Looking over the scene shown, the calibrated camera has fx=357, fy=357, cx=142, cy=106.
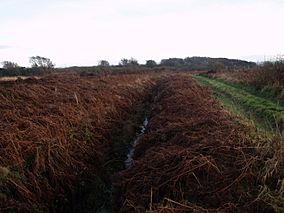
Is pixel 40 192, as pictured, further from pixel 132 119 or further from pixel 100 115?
pixel 132 119

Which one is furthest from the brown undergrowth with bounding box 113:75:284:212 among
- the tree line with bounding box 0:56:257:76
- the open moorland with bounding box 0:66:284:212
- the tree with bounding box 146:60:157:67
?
the tree with bounding box 146:60:157:67

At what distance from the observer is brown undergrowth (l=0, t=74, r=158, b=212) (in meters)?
7.94

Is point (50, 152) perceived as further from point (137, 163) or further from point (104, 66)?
point (104, 66)

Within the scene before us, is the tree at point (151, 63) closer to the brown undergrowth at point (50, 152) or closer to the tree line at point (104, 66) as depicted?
the tree line at point (104, 66)

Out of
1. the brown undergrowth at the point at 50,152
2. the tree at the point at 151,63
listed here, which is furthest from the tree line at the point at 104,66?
Result: the brown undergrowth at the point at 50,152

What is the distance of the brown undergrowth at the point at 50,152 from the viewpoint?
7.94 m

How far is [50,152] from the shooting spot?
945cm

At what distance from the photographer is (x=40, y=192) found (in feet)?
26.4

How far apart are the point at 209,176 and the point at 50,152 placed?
14.9 feet

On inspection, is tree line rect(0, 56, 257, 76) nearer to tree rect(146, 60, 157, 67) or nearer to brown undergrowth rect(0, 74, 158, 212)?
tree rect(146, 60, 157, 67)

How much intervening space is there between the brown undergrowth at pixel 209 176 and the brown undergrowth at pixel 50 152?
136 cm

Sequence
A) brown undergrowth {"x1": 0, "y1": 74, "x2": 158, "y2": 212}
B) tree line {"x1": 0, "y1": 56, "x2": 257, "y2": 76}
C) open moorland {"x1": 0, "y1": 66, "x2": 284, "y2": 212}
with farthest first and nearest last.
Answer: tree line {"x1": 0, "y1": 56, "x2": 257, "y2": 76}, brown undergrowth {"x1": 0, "y1": 74, "x2": 158, "y2": 212}, open moorland {"x1": 0, "y1": 66, "x2": 284, "y2": 212}

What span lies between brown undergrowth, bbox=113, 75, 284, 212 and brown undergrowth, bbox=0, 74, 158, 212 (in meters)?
1.36

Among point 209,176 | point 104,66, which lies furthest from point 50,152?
point 104,66
